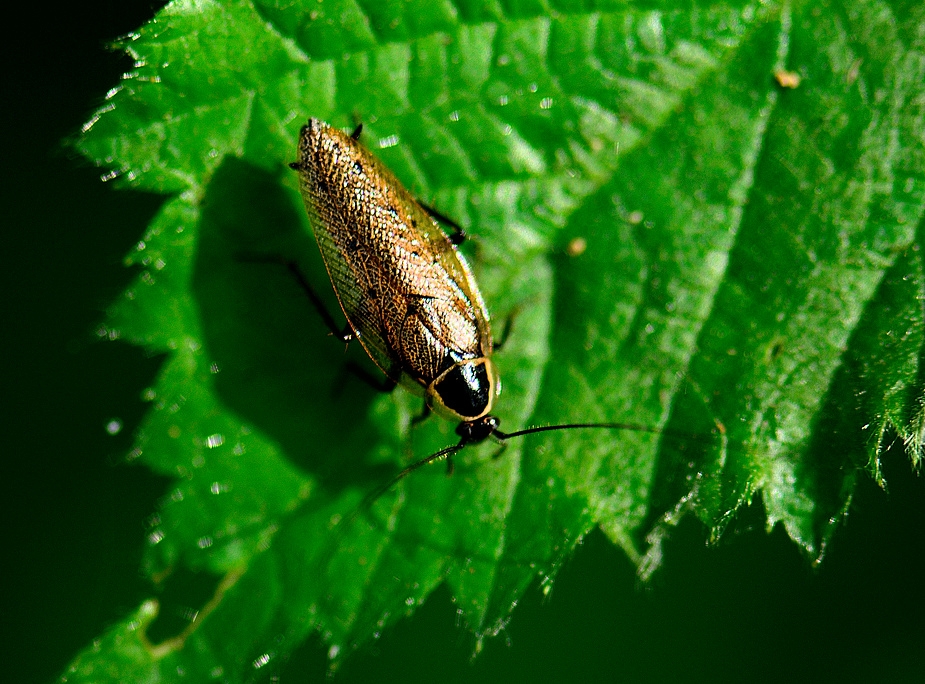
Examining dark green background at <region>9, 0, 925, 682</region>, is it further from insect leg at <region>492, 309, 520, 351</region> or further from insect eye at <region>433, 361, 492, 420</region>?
insect leg at <region>492, 309, 520, 351</region>

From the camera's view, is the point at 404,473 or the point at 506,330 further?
the point at 506,330

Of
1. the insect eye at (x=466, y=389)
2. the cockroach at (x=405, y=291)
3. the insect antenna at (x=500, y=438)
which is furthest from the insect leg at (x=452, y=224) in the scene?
the insect antenna at (x=500, y=438)

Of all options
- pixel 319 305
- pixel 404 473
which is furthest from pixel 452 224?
pixel 404 473

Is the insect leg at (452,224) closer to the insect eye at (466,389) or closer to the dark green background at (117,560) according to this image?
the insect eye at (466,389)

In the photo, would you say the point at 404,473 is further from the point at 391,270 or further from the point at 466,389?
the point at 391,270

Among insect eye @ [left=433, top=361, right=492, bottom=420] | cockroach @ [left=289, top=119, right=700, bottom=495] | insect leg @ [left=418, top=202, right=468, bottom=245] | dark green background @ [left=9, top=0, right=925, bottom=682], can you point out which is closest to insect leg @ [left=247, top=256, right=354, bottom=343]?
cockroach @ [left=289, top=119, right=700, bottom=495]

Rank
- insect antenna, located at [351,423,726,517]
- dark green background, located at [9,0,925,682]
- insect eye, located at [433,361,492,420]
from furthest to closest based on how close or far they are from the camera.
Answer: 1. dark green background, located at [9,0,925,682]
2. insect eye, located at [433,361,492,420]
3. insect antenna, located at [351,423,726,517]
